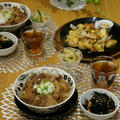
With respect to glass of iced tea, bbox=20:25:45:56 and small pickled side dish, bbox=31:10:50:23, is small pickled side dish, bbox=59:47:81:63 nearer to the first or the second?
glass of iced tea, bbox=20:25:45:56

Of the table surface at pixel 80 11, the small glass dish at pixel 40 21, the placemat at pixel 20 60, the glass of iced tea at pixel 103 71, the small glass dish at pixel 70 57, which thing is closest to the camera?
the glass of iced tea at pixel 103 71

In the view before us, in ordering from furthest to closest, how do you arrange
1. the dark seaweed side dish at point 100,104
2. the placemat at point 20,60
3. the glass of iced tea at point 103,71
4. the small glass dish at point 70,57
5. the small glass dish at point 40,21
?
the small glass dish at point 40,21 → the placemat at point 20,60 → the small glass dish at point 70,57 → the glass of iced tea at point 103,71 → the dark seaweed side dish at point 100,104

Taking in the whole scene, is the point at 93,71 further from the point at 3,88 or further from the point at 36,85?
the point at 3,88

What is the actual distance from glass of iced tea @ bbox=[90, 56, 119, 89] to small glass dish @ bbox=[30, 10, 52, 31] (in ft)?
2.03

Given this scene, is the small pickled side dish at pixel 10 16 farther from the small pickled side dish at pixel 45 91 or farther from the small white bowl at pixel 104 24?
the small pickled side dish at pixel 45 91

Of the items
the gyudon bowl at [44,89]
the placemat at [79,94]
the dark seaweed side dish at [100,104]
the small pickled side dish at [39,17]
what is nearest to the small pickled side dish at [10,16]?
the small pickled side dish at [39,17]

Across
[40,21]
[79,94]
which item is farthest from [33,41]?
[79,94]

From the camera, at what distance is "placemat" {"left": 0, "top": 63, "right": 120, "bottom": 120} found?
1.41 meters

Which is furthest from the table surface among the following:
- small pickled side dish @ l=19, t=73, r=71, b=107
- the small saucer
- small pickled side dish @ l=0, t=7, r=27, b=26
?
the small saucer

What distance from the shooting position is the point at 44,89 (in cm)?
141

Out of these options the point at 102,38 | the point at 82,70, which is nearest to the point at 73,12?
the point at 102,38

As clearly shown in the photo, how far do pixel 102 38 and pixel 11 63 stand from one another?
738 millimetres

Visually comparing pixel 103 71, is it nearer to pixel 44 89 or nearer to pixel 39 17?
pixel 44 89

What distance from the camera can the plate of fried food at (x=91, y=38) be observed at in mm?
1857
